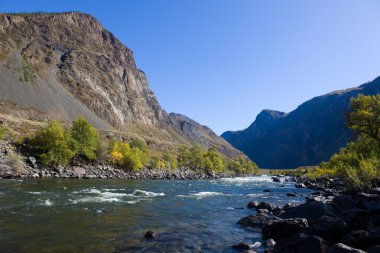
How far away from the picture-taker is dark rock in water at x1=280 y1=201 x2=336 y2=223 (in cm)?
2489

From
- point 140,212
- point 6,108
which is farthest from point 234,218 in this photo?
point 6,108

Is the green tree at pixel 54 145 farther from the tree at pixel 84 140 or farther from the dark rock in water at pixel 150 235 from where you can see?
the dark rock in water at pixel 150 235

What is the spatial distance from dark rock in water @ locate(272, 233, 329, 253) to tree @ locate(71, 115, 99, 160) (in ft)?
275

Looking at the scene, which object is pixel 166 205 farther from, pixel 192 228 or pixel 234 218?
pixel 192 228

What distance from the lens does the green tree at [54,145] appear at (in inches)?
3196

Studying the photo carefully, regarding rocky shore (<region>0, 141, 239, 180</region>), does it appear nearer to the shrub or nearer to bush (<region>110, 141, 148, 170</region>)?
the shrub

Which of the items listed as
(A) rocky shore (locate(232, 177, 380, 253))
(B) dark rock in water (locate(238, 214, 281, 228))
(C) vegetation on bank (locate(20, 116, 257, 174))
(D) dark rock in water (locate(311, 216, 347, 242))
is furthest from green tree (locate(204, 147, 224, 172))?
(D) dark rock in water (locate(311, 216, 347, 242))

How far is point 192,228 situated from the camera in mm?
24672

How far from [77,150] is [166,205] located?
6179 centimetres

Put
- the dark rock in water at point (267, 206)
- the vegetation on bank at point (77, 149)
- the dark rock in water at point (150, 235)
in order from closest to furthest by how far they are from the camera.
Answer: the dark rock in water at point (150, 235)
the dark rock in water at point (267, 206)
the vegetation on bank at point (77, 149)

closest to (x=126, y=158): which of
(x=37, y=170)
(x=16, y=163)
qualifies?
(x=37, y=170)

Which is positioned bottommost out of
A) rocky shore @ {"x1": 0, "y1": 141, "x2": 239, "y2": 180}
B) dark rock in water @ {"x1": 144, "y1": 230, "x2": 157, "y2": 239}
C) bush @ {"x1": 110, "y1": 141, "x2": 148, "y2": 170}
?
dark rock in water @ {"x1": 144, "y1": 230, "x2": 157, "y2": 239}

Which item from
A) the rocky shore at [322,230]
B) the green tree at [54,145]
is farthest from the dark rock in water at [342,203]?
the green tree at [54,145]

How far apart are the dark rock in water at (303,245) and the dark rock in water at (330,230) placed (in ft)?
10.2
